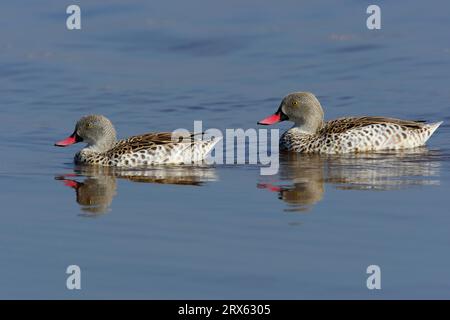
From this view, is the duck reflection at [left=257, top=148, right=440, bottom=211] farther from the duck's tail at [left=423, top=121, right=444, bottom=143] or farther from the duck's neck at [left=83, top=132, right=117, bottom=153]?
the duck's neck at [left=83, top=132, right=117, bottom=153]

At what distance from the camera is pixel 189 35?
25125mm

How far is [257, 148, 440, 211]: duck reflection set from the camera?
13.4 m

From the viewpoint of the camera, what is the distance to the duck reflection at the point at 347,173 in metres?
13.4

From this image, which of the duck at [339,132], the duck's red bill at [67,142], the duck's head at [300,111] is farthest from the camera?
the duck's head at [300,111]

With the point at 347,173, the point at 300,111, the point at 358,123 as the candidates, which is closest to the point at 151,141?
the point at 347,173

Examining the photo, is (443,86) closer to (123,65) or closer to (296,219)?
(123,65)

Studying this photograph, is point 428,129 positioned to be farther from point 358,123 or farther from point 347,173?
point 347,173

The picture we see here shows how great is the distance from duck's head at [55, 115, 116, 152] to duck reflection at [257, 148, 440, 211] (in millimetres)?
2204

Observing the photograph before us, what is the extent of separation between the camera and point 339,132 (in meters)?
16.7

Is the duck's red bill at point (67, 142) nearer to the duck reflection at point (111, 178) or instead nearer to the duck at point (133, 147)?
the duck at point (133, 147)

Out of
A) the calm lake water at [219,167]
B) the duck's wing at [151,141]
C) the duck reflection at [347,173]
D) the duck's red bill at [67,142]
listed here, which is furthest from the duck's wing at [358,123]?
the duck's red bill at [67,142]

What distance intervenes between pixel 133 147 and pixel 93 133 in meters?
0.64

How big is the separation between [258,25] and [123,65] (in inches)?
142

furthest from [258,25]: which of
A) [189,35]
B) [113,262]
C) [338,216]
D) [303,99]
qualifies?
[113,262]
